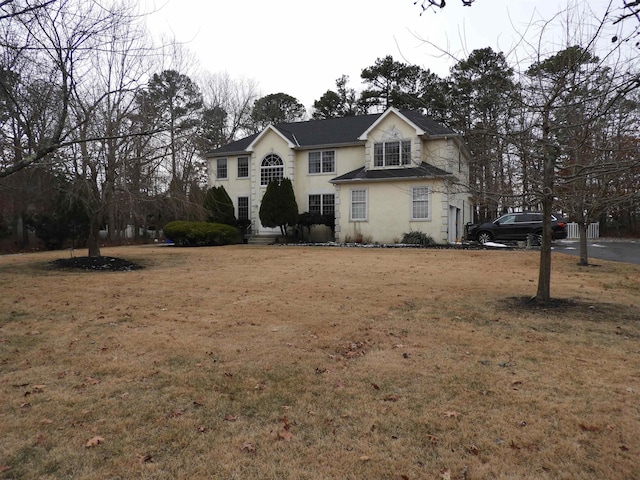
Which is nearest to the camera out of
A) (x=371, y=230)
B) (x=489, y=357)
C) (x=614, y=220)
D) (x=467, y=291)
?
(x=489, y=357)

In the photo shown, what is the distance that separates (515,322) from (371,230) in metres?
15.8

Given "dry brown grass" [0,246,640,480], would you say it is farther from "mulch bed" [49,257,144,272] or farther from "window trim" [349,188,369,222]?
"window trim" [349,188,369,222]

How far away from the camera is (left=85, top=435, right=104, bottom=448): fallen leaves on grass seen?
9.55 ft

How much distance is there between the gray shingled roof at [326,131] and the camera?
2300 centimetres

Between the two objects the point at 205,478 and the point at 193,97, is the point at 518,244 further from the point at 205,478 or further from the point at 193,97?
the point at 193,97

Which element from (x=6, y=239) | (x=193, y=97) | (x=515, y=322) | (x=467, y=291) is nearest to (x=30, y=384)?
(x=515, y=322)

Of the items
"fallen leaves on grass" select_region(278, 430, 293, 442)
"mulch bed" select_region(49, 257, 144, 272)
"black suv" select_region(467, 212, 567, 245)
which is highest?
"black suv" select_region(467, 212, 567, 245)

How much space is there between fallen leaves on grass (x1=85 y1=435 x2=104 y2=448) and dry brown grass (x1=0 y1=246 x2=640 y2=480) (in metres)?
0.01

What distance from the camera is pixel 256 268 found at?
1191 cm

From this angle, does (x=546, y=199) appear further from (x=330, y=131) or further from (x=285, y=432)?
(x=330, y=131)

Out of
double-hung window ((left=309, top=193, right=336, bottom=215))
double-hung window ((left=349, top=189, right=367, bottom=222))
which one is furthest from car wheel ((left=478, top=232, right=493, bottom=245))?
double-hung window ((left=309, top=193, right=336, bottom=215))

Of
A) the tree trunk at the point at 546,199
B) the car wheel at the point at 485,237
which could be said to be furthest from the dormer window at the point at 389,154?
the tree trunk at the point at 546,199

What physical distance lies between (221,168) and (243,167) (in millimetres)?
1608

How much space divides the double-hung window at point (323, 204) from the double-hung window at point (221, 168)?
5.92m
